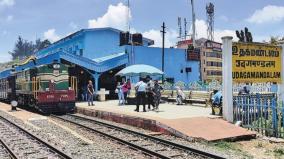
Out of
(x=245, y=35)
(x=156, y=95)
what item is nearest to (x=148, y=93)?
(x=156, y=95)

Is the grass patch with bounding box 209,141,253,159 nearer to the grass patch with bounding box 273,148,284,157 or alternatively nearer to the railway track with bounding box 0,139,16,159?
the grass patch with bounding box 273,148,284,157

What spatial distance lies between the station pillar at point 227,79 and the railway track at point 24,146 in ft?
20.6

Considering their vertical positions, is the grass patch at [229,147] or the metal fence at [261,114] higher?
the metal fence at [261,114]

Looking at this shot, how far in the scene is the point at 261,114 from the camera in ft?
41.6

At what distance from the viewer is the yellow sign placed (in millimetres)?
14352

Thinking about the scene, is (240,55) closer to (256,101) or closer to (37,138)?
(256,101)

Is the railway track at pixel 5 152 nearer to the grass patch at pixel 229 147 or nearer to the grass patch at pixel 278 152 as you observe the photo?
the grass patch at pixel 229 147

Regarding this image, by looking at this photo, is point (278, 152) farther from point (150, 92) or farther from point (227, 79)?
point (150, 92)

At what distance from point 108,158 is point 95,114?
10800 mm

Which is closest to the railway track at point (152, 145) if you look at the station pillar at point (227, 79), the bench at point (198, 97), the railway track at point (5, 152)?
the station pillar at point (227, 79)

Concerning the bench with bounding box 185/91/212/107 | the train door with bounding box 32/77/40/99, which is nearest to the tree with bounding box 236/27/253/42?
the bench with bounding box 185/91/212/107

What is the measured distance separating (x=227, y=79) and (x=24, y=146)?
7272mm

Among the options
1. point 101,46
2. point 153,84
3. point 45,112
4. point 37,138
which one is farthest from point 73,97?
point 101,46

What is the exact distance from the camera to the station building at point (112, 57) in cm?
3219
